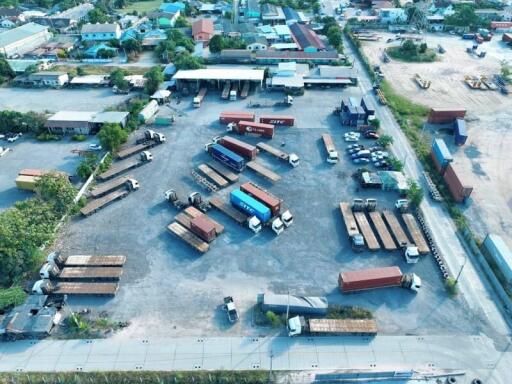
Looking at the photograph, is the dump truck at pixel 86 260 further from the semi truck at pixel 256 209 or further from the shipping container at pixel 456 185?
the shipping container at pixel 456 185

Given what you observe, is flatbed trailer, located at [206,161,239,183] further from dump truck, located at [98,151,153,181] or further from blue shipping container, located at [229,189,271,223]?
dump truck, located at [98,151,153,181]

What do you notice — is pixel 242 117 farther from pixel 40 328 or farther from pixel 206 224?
pixel 40 328

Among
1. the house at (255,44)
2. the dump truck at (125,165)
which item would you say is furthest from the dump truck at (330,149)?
the house at (255,44)

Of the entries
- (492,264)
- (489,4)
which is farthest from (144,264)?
(489,4)

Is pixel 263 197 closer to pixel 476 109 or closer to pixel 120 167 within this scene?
pixel 120 167

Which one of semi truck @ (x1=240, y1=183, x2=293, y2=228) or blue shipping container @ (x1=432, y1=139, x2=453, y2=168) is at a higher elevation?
blue shipping container @ (x1=432, y1=139, x2=453, y2=168)

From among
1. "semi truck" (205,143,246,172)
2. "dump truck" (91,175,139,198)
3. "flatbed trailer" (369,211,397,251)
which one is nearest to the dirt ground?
"flatbed trailer" (369,211,397,251)
